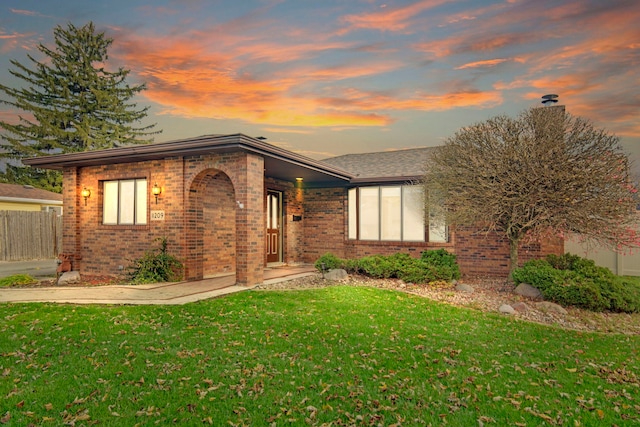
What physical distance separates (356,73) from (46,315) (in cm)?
1049

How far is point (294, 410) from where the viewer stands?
336 cm

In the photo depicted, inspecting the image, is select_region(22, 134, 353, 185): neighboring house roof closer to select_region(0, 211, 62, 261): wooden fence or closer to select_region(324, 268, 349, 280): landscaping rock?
select_region(324, 268, 349, 280): landscaping rock

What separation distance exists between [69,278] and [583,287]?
1177 centimetres

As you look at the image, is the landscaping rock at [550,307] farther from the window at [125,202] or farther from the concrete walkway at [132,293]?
the window at [125,202]

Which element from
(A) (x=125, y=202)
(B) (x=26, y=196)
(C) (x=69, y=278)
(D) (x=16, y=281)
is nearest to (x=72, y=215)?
(A) (x=125, y=202)

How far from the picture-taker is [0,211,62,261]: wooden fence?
15.9m

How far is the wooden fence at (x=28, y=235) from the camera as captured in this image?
15.9 m

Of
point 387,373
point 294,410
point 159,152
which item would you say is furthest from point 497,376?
point 159,152

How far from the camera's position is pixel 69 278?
10.1 metres

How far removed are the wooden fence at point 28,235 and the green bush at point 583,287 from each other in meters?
18.2

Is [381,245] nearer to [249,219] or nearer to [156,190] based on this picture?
[249,219]

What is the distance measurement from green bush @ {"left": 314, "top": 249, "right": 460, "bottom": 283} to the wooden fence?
13.4 m

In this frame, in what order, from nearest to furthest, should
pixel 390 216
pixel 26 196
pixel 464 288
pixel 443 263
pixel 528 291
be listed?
pixel 528 291 → pixel 464 288 → pixel 443 263 → pixel 390 216 → pixel 26 196

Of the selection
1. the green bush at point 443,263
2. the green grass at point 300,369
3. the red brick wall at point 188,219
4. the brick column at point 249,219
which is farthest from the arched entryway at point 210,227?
the green bush at point 443,263
